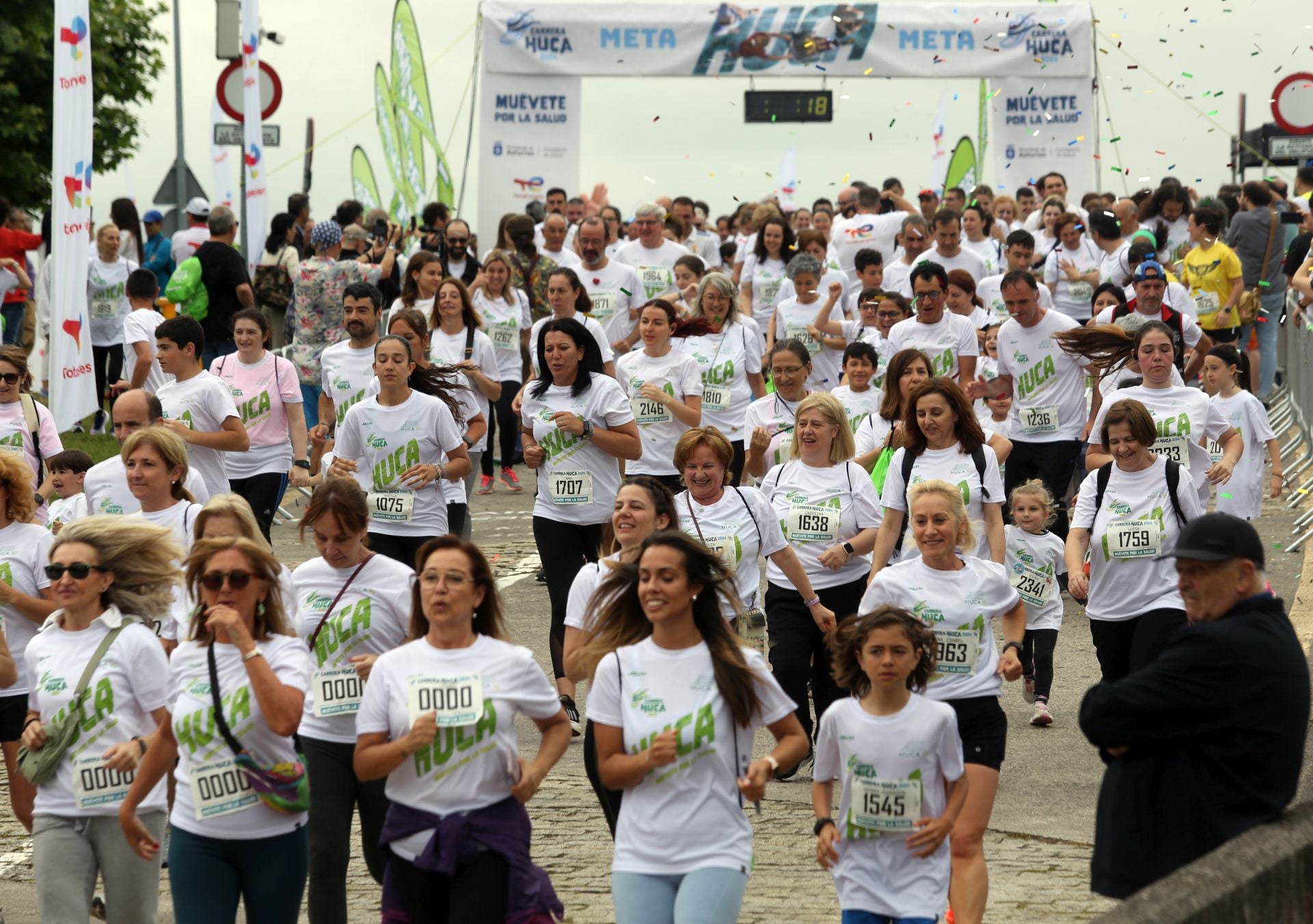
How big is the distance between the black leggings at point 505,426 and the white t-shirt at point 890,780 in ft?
34.0

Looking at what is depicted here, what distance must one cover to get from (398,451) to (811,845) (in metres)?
2.79

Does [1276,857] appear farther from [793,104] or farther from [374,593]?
[793,104]

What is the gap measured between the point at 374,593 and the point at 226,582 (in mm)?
884

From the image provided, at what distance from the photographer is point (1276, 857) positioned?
4965mm

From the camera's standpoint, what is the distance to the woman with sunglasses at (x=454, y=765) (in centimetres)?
551

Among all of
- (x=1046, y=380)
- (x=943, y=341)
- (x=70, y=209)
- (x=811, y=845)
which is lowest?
(x=811, y=845)

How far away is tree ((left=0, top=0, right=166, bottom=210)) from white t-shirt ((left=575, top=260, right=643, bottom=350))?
572 inches

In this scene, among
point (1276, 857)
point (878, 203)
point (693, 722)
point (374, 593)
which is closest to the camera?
point (1276, 857)

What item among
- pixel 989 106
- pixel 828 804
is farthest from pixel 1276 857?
pixel 989 106

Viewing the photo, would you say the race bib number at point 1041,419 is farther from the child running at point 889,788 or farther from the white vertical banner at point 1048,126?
the white vertical banner at point 1048,126

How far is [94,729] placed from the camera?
6.15 meters

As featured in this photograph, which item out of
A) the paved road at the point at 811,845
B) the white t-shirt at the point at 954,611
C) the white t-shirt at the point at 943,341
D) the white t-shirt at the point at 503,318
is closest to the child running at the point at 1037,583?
the paved road at the point at 811,845

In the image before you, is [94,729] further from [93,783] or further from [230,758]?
[230,758]

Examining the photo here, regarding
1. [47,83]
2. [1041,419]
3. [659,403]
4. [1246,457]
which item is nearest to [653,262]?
[1041,419]
